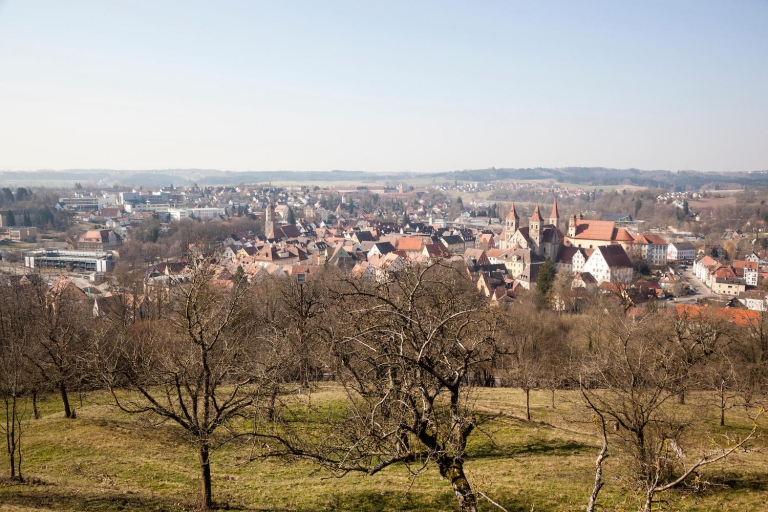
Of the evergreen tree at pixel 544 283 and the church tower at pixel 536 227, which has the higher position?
the church tower at pixel 536 227

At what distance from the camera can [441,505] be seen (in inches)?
425

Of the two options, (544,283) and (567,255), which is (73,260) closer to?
(544,283)

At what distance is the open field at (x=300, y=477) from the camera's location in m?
10.9

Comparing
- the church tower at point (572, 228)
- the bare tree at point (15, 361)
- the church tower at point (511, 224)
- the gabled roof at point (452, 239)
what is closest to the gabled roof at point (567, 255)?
the church tower at point (511, 224)

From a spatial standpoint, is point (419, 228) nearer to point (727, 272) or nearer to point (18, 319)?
point (727, 272)

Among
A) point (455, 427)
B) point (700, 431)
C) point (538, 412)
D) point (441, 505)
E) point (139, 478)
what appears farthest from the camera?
point (538, 412)

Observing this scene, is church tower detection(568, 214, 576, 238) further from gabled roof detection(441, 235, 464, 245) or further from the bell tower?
gabled roof detection(441, 235, 464, 245)

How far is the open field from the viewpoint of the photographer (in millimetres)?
10859

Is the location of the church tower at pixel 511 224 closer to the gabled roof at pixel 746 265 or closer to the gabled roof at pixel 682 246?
the gabled roof at pixel 682 246

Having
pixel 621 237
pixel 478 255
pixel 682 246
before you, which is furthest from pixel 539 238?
pixel 682 246

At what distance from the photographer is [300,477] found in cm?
1284

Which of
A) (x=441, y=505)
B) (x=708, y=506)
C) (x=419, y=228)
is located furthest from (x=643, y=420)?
(x=419, y=228)

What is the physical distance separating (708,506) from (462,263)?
44965 millimetres

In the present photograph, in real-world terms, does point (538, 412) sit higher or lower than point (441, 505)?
lower
